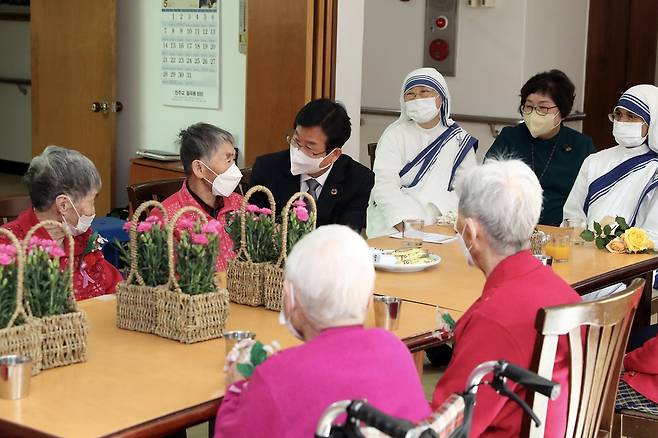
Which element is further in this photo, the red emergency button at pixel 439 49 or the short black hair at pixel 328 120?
the red emergency button at pixel 439 49

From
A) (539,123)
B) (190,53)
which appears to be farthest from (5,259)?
(190,53)

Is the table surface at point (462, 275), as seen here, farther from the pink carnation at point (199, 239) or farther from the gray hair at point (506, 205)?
the pink carnation at point (199, 239)

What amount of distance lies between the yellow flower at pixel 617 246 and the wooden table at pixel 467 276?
30 millimetres

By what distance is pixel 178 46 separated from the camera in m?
6.89

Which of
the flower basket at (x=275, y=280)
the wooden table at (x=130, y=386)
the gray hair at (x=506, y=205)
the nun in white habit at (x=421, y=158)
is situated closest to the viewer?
the wooden table at (x=130, y=386)

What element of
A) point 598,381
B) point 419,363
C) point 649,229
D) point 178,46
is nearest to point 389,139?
point 649,229

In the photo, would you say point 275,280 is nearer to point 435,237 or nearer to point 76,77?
point 435,237

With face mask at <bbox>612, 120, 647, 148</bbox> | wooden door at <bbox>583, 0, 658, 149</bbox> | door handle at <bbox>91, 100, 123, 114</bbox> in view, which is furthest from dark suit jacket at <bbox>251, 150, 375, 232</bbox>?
wooden door at <bbox>583, 0, 658, 149</bbox>

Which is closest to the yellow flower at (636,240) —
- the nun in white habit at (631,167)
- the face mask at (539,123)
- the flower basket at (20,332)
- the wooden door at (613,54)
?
the nun in white habit at (631,167)

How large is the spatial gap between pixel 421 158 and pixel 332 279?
11.4 ft

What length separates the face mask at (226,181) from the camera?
380 centimetres

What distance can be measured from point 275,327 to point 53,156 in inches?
43.5

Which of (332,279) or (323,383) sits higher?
(332,279)

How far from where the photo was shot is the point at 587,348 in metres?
2.25
